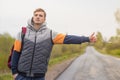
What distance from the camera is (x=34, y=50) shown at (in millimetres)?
5215

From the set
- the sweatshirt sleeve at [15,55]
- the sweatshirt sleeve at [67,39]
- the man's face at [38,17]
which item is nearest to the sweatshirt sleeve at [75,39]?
the sweatshirt sleeve at [67,39]

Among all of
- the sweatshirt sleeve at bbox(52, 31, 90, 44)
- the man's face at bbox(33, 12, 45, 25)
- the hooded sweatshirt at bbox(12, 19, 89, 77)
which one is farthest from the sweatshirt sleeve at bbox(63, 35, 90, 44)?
the man's face at bbox(33, 12, 45, 25)

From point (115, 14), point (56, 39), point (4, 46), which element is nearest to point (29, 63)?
point (56, 39)

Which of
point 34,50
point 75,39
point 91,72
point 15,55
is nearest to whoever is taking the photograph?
point 34,50

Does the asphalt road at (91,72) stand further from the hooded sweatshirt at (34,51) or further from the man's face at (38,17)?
the man's face at (38,17)

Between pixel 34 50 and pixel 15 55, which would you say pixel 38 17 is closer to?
pixel 34 50

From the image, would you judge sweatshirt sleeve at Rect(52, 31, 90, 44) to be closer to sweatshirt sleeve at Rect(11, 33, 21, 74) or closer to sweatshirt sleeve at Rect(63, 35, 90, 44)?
sweatshirt sleeve at Rect(63, 35, 90, 44)

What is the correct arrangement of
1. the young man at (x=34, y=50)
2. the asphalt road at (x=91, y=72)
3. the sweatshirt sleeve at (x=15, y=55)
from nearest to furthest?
the young man at (x=34, y=50), the sweatshirt sleeve at (x=15, y=55), the asphalt road at (x=91, y=72)

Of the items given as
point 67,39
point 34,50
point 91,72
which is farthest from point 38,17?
point 91,72

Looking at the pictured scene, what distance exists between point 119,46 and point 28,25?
7835 centimetres

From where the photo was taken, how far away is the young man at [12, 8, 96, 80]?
5.23 metres

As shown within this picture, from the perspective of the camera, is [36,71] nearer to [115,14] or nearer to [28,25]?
[28,25]

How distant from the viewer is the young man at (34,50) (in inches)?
206

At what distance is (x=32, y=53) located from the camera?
5215mm
